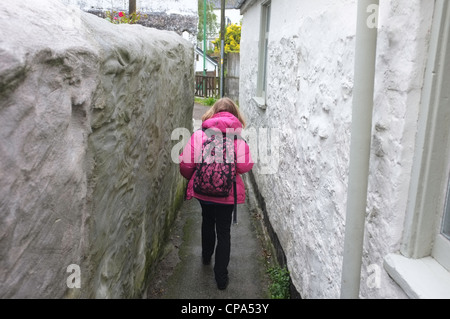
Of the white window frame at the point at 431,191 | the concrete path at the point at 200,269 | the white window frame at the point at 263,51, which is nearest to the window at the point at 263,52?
the white window frame at the point at 263,51

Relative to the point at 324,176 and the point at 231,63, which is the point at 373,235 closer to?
the point at 324,176

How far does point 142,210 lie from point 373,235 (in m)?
1.69

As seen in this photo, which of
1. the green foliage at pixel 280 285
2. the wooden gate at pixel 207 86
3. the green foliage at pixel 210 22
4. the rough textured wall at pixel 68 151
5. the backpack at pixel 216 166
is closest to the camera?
the rough textured wall at pixel 68 151

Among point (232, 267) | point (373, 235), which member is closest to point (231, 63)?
point (232, 267)

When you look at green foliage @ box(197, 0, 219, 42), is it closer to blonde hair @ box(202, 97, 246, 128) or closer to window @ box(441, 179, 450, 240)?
blonde hair @ box(202, 97, 246, 128)

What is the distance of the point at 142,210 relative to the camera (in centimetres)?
292

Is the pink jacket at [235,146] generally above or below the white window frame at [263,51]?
below

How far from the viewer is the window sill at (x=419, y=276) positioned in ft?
4.53

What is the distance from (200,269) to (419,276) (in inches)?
101

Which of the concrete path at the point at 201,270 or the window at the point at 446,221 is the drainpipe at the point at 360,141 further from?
the concrete path at the point at 201,270

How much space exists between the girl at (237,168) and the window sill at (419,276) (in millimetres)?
1770

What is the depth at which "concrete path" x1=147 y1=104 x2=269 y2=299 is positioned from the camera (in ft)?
11.1

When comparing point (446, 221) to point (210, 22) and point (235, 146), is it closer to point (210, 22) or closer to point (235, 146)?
point (235, 146)

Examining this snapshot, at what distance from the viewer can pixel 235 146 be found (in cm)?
322
